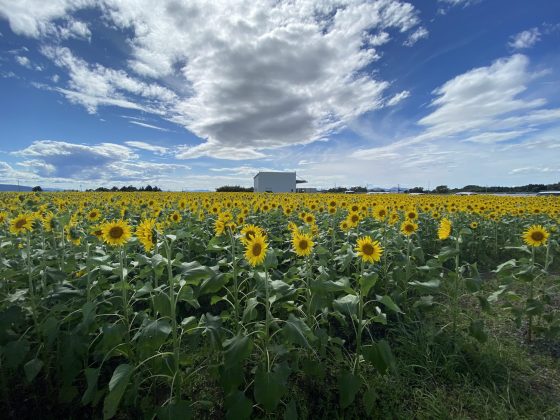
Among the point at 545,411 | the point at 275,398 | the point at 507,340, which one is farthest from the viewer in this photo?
the point at 507,340

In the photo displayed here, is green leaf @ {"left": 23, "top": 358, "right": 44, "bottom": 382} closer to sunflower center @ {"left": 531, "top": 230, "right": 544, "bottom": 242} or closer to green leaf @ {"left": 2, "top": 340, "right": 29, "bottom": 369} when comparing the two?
green leaf @ {"left": 2, "top": 340, "right": 29, "bottom": 369}

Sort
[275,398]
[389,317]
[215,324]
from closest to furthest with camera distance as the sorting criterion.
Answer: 1. [275,398]
2. [215,324]
3. [389,317]

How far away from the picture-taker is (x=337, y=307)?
2.96 meters

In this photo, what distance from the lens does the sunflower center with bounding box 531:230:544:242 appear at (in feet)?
→ 14.2

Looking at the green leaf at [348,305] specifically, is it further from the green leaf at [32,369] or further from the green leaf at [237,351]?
the green leaf at [32,369]

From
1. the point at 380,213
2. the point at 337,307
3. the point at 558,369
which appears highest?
the point at 380,213

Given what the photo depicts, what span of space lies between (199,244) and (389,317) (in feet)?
9.97

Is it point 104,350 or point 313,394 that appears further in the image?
point 313,394

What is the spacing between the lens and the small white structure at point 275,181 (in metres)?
56.7

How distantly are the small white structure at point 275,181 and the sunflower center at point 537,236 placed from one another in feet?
170

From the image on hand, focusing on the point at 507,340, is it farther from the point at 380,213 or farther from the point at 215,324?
the point at 215,324

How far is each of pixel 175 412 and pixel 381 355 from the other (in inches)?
62.3

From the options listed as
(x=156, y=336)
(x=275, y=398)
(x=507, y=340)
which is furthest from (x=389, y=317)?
(x=156, y=336)

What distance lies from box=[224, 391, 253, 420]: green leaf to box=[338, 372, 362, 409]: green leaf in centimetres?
77
